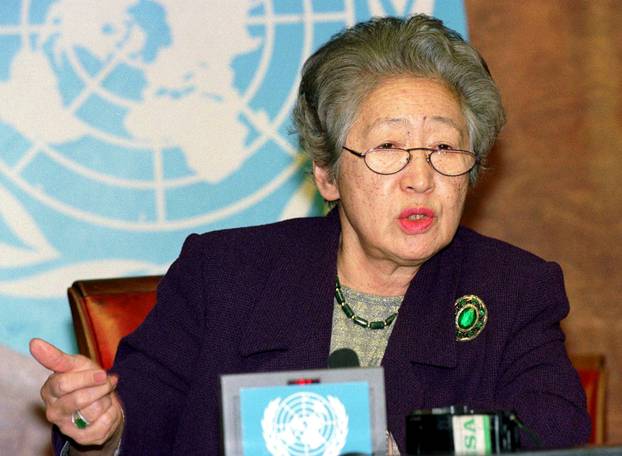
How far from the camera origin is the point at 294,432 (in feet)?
4.35

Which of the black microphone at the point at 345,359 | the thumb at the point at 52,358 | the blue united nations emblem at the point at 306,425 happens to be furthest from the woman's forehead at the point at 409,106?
the blue united nations emblem at the point at 306,425

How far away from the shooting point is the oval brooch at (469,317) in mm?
2170

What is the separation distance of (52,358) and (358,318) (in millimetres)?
795

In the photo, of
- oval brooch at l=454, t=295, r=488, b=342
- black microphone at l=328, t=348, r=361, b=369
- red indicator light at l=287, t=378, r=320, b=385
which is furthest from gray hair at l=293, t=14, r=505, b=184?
red indicator light at l=287, t=378, r=320, b=385

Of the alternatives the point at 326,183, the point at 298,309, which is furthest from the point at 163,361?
the point at 326,183

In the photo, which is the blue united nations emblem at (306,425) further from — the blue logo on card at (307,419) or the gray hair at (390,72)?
the gray hair at (390,72)

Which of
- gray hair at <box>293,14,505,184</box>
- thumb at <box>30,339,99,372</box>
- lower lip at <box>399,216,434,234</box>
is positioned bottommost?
thumb at <box>30,339,99,372</box>

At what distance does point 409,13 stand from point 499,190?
0.65m

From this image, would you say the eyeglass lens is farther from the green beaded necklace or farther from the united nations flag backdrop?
the united nations flag backdrop

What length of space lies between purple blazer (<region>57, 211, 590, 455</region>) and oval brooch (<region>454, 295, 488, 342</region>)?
16 millimetres

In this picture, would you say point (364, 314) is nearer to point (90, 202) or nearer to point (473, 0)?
point (90, 202)

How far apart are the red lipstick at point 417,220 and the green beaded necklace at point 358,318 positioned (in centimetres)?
24

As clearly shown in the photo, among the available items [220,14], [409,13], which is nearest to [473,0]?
[409,13]

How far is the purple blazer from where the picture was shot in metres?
2.05
